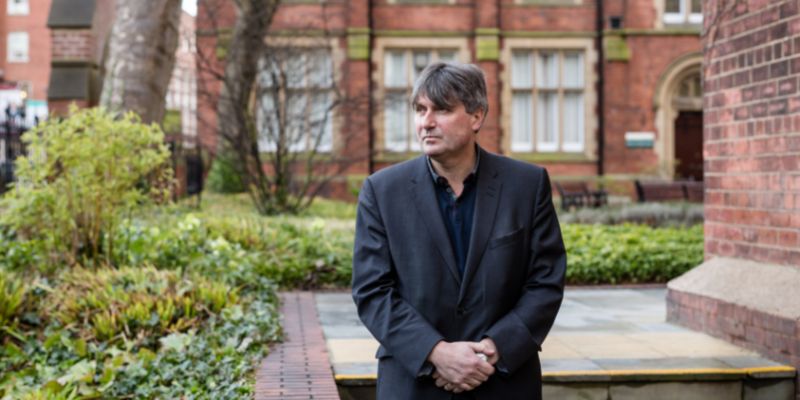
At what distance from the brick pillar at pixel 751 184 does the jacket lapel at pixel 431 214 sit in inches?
110

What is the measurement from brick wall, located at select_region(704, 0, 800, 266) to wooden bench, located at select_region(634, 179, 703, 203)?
14631mm

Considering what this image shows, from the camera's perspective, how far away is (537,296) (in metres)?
3.21

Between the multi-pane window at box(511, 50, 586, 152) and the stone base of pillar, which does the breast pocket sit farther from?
the multi-pane window at box(511, 50, 586, 152)

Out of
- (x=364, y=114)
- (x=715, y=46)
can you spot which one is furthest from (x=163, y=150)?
(x=364, y=114)

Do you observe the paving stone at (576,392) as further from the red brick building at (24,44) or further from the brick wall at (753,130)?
the red brick building at (24,44)

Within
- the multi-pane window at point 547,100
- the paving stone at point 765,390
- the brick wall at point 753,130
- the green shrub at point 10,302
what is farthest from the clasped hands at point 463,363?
the multi-pane window at point 547,100

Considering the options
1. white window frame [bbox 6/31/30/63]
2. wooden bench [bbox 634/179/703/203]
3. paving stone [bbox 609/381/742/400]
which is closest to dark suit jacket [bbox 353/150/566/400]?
paving stone [bbox 609/381/742/400]

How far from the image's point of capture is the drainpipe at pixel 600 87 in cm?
2695

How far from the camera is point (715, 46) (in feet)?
21.2

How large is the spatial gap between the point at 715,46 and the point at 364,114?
1886 centimetres

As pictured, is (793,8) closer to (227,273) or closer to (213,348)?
(213,348)

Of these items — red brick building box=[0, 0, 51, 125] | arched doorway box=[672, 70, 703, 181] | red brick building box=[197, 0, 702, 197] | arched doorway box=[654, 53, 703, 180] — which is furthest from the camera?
red brick building box=[0, 0, 51, 125]

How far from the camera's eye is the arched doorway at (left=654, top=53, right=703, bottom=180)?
87.6 ft

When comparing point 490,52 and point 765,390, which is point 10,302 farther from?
point 490,52
